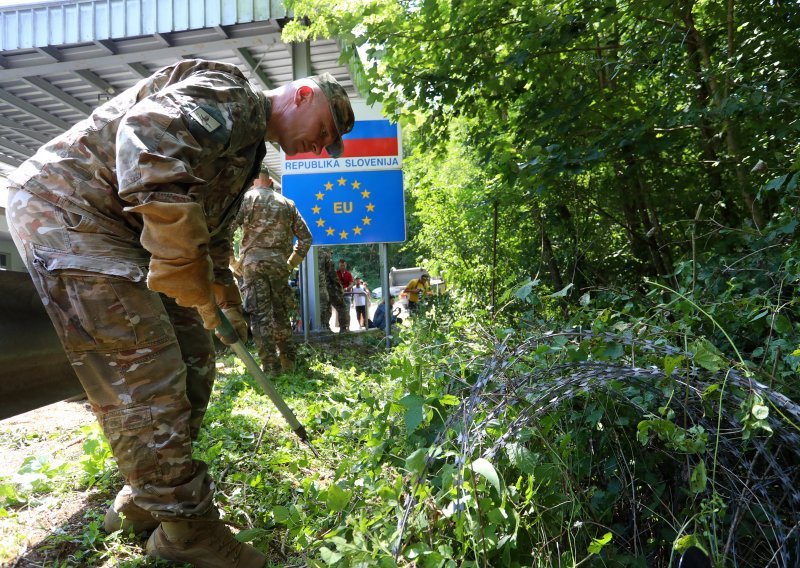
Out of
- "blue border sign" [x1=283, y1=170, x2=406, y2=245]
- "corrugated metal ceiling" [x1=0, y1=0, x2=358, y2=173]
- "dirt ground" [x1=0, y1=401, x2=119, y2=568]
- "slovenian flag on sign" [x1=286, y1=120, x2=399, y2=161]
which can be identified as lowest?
"dirt ground" [x1=0, y1=401, x2=119, y2=568]

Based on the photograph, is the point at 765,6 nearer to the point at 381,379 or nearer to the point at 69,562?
the point at 381,379

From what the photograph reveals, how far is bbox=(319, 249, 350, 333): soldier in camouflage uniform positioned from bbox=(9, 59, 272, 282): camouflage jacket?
8.79 metres

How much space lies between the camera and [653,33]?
403 cm

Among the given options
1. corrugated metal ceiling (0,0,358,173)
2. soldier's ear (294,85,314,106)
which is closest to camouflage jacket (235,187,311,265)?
corrugated metal ceiling (0,0,358,173)

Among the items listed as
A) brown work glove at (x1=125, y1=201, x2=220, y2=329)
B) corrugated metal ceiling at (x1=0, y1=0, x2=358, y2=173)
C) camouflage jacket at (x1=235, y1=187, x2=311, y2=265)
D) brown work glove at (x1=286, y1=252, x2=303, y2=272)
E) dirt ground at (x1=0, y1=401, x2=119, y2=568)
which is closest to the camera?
brown work glove at (x1=125, y1=201, x2=220, y2=329)

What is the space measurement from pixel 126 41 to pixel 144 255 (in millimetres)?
7092

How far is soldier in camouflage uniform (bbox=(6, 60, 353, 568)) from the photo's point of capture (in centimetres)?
211

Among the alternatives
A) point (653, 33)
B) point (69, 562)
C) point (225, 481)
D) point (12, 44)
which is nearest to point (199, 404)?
point (225, 481)

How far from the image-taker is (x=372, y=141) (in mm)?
7938

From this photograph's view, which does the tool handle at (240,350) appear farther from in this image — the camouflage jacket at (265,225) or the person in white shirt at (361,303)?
the person in white shirt at (361,303)

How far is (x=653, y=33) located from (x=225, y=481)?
12.1 ft

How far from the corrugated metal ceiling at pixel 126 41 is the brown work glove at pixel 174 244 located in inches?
247

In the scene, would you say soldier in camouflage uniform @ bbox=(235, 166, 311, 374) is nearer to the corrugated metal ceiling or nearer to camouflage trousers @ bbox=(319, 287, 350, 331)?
the corrugated metal ceiling

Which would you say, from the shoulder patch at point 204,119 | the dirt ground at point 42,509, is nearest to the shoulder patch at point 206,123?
the shoulder patch at point 204,119
